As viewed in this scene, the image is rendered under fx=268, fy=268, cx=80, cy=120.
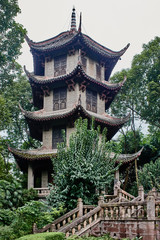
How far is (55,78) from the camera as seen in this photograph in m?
18.2

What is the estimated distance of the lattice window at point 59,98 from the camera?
1830 centimetres

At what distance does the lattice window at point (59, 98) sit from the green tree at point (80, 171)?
22.2 feet

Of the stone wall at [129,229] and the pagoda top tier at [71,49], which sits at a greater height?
the pagoda top tier at [71,49]

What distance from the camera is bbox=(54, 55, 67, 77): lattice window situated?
19.3 m

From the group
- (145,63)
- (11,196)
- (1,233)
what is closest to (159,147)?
(145,63)

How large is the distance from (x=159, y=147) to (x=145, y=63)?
→ 920 cm

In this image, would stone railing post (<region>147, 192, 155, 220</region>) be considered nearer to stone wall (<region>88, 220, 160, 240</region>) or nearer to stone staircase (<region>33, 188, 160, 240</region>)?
stone staircase (<region>33, 188, 160, 240</region>)

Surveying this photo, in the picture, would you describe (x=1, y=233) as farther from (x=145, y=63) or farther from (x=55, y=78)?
(x=145, y=63)

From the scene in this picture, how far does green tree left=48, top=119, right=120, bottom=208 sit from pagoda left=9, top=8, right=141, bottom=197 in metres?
4.68

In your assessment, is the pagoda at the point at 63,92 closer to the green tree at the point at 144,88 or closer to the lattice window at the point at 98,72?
the lattice window at the point at 98,72

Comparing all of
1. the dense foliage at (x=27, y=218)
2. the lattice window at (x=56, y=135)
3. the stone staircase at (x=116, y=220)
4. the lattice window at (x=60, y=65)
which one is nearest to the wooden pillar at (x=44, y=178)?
the lattice window at (x=56, y=135)

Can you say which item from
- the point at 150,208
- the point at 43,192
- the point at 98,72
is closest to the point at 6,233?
the point at 150,208

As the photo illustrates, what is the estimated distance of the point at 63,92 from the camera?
18.6 m

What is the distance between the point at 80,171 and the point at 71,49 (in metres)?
11.0
